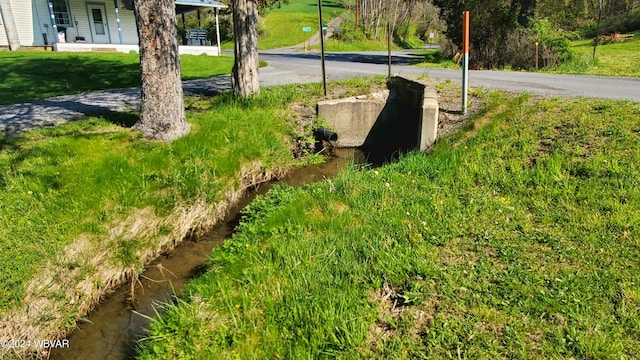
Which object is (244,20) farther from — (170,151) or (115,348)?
(115,348)

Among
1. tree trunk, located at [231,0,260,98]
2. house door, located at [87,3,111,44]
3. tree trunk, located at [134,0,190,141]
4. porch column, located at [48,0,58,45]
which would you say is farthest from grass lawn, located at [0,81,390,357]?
house door, located at [87,3,111,44]

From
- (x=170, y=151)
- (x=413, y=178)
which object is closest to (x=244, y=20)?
(x=170, y=151)

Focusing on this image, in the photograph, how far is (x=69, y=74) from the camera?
513 inches

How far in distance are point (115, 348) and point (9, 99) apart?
27.9 feet

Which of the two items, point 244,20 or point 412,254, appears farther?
point 244,20

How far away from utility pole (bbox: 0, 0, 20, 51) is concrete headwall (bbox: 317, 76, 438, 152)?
70.1ft

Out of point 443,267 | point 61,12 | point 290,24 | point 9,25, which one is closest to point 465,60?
point 443,267

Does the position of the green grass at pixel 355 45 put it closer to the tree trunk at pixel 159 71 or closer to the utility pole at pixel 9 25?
the utility pole at pixel 9 25

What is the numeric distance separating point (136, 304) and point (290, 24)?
49.7 m

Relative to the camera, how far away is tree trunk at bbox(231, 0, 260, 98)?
8414 millimetres

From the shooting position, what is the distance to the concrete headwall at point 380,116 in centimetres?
892

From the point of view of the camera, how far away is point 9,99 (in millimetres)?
9172

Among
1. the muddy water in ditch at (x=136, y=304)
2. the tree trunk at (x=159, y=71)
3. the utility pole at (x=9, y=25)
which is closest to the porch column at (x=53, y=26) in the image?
the utility pole at (x=9, y=25)

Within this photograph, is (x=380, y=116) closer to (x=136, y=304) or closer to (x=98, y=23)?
(x=136, y=304)
